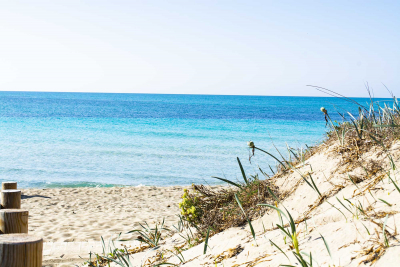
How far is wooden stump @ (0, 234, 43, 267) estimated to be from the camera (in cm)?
156

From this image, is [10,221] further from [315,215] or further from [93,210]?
[93,210]

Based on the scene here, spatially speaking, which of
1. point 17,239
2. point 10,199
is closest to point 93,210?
point 10,199

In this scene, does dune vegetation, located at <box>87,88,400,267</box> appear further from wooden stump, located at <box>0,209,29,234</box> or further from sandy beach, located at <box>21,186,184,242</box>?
sandy beach, located at <box>21,186,184,242</box>

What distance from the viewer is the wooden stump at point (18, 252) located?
5.13ft

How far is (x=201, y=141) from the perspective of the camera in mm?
20688

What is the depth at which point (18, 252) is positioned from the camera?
157cm

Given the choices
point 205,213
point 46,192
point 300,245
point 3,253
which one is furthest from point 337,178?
point 46,192

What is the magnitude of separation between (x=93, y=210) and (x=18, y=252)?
6.54m

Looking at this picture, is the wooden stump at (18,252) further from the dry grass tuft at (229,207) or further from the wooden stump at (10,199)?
the dry grass tuft at (229,207)

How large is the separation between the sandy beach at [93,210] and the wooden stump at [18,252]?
3.97m

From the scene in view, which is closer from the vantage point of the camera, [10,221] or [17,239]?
[17,239]

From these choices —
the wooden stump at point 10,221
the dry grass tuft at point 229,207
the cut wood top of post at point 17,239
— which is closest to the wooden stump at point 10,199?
the wooden stump at point 10,221

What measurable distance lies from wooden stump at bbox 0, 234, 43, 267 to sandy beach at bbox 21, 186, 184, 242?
3975mm

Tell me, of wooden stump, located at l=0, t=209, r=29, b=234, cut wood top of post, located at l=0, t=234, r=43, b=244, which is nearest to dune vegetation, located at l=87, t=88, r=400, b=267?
wooden stump, located at l=0, t=209, r=29, b=234
